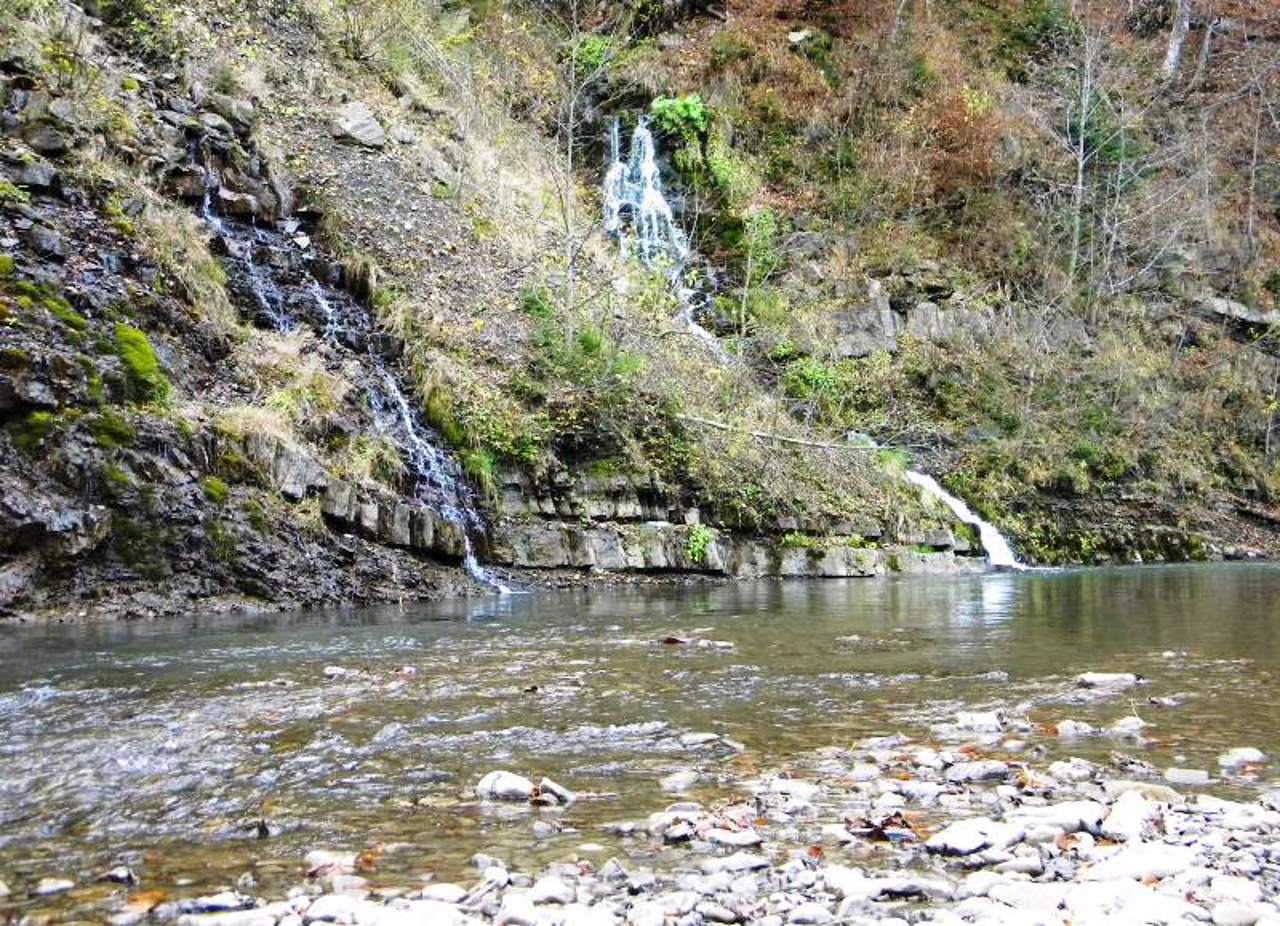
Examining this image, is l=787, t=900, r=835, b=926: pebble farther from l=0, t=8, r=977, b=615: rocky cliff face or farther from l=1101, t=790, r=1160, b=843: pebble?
l=0, t=8, r=977, b=615: rocky cliff face

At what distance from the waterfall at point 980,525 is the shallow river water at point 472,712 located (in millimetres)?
8386

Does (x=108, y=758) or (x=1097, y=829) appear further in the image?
(x=108, y=758)

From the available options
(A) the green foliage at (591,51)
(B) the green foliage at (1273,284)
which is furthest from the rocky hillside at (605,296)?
(B) the green foliage at (1273,284)

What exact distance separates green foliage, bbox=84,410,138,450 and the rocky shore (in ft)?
23.2

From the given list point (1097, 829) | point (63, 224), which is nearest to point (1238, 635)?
point (1097, 829)

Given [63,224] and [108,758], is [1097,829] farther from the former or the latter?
[63,224]

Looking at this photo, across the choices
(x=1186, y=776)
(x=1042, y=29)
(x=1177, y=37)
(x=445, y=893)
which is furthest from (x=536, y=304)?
(x=1177, y=37)

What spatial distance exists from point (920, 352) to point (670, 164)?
704 centimetres

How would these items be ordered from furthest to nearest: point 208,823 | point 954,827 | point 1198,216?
point 1198,216 < point 208,823 < point 954,827

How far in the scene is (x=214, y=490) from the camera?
1018cm

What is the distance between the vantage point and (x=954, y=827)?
3.37 m

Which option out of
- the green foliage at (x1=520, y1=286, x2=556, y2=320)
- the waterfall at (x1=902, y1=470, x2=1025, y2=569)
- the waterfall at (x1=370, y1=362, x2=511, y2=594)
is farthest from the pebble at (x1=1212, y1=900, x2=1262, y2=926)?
the waterfall at (x1=902, y1=470, x2=1025, y2=569)

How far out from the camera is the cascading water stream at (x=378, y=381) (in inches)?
496

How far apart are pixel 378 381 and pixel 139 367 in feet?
11.3
